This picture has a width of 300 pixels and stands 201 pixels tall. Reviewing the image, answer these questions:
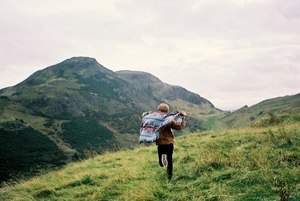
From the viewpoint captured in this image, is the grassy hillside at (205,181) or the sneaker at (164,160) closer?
the grassy hillside at (205,181)

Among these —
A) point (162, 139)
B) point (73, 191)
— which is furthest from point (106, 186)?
point (162, 139)

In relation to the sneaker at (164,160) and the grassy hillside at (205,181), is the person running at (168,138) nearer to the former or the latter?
the sneaker at (164,160)

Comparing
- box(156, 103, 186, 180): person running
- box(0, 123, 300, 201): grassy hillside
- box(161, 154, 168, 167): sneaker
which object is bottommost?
box(0, 123, 300, 201): grassy hillside

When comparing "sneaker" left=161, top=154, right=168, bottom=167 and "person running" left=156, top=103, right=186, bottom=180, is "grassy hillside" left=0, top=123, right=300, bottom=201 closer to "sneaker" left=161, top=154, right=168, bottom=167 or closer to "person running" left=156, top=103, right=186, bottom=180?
"sneaker" left=161, top=154, right=168, bottom=167

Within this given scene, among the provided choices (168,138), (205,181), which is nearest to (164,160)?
(168,138)

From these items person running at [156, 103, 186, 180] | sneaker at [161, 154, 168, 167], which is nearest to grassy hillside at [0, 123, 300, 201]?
sneaker at [161, 154, 168, 167]

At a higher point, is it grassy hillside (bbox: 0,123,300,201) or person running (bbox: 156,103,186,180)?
person running (bbox: 156,103,186,180)

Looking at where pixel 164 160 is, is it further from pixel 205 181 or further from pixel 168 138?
pixel 205 181

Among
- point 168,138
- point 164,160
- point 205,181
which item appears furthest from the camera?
point 164,160

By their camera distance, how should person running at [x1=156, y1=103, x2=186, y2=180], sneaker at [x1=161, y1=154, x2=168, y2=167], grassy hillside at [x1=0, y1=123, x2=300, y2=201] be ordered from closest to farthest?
grassy hillside at [x1=0, y1=123, x2=300, y2=201] → person running at [x1=156, y1=103, x2=186, y2=180] → sneaker at [x1=161, y1=154, x2=168, y2=167]

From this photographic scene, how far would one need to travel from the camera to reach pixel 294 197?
8.09 metres

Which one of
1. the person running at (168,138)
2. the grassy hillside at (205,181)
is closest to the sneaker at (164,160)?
the person running at (168,138)

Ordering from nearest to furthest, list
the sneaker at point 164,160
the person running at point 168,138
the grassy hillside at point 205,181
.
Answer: the grassy hillside at point 205,181 → the person running at point 168,138 → the sneaker at point 164,160

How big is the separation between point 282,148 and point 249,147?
202cm
